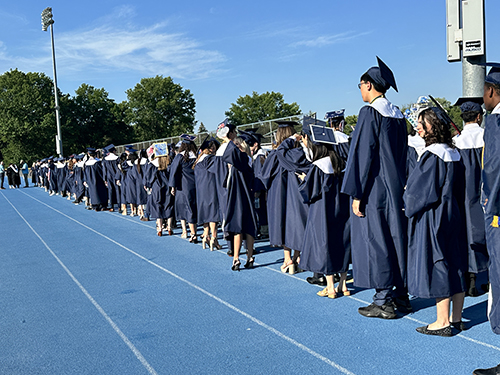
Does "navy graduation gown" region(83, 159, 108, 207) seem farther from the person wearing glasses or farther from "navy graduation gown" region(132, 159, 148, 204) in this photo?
the person wearing glasses

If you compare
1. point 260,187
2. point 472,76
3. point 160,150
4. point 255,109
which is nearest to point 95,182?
point 160,150

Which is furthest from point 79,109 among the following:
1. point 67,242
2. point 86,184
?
point 67,242

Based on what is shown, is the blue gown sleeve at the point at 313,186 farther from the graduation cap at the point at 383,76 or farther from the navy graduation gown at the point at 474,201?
the navy graduation gown at the point at 474,201

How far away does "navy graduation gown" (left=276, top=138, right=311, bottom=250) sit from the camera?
596 centimetres

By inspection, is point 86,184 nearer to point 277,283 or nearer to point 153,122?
point 277,283

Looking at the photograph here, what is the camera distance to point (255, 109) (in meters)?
80.4

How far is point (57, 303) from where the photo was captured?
18.6 feet

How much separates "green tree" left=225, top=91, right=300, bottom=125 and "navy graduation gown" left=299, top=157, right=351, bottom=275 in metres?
75.0

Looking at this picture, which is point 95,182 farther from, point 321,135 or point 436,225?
point 436,225

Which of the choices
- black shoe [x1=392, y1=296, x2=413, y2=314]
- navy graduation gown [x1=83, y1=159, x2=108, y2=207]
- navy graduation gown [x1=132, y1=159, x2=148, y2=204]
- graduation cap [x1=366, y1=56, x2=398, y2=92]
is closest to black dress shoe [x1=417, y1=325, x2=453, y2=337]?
black shoe [x1=392, y1=296, x2=413, y2=314]

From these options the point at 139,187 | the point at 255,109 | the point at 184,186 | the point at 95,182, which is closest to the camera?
the point at 184,186

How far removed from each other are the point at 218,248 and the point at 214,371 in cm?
488

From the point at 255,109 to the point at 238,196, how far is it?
74592mm

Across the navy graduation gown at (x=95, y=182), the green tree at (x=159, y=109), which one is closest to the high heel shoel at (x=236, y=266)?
the navy graduation gown at (x=95, y=182)
